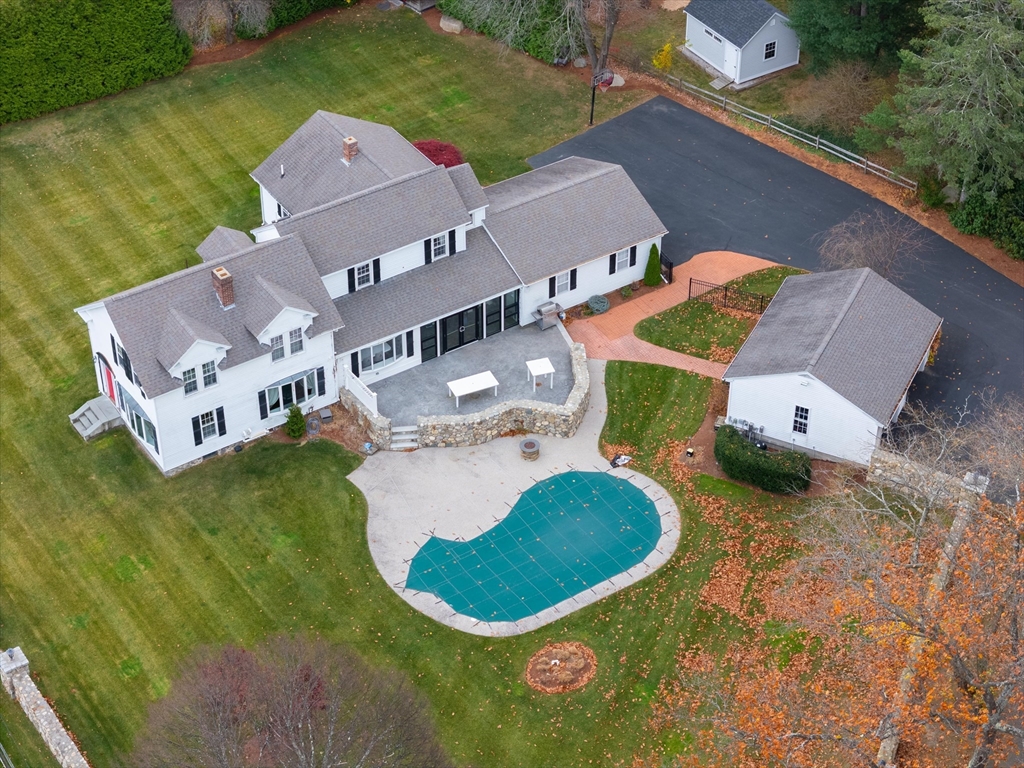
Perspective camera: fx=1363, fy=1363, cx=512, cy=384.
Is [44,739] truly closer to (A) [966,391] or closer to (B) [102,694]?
(B) [102,694]

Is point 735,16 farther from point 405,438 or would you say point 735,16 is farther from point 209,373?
point 209,373

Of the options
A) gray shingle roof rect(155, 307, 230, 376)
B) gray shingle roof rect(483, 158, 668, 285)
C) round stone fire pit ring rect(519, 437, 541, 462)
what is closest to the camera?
gray shingle roof rect(155, 307, 230, 376)

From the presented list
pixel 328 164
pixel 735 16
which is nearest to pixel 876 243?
pixel 735 16

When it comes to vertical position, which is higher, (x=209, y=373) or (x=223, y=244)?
(x=223, y=244)

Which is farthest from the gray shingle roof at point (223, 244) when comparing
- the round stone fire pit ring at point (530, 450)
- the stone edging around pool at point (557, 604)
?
the stone edging around pool at point (557, 604)

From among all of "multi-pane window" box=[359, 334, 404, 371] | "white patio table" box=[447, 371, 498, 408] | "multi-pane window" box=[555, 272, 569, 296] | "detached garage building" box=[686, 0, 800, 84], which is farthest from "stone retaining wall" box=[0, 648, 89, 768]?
"detached garage building" box=[686, 0, 800, 84]

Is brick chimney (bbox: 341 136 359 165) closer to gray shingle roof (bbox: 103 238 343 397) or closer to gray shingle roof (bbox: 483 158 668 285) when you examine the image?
gray shingle roof (bbox: 483 158 668 285)
